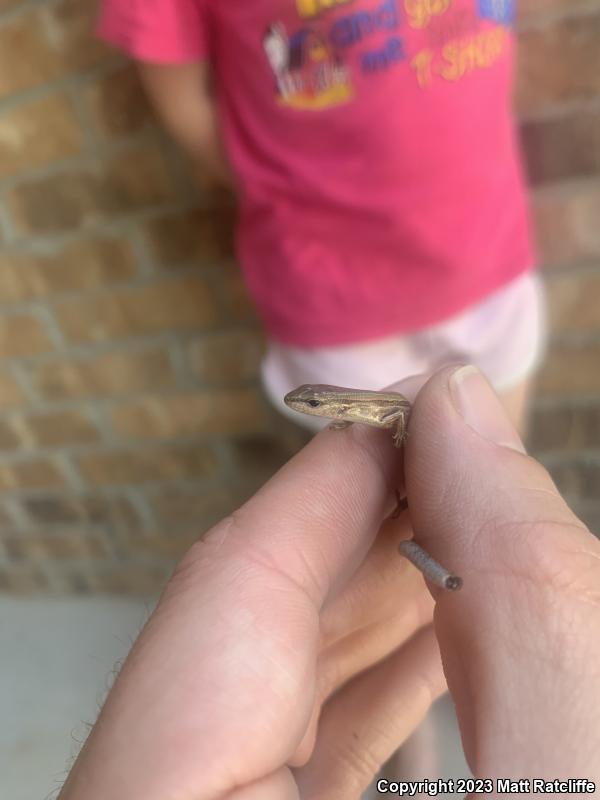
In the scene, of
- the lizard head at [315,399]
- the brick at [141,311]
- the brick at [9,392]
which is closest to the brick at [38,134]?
the brick at [141,311]

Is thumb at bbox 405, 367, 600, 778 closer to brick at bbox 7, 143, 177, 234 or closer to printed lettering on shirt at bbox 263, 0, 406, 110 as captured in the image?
printed lettering on shirt at bbox 263, 0, 406, 110

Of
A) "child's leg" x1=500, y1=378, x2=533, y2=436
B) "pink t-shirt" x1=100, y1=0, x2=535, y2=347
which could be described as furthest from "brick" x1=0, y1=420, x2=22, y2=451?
"child's leg" x1=500, y1=378, x2=533, y2=436

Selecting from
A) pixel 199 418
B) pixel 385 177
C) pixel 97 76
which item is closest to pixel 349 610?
pixel 385 177

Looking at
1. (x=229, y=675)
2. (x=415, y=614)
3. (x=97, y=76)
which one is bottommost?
(x=415, y=614)

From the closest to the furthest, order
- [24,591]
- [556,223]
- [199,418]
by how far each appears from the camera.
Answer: [556,223]
[199,418]
[24,591]

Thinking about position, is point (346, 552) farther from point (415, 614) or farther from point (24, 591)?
point (24, 591)

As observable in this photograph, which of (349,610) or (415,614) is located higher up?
(349,610)

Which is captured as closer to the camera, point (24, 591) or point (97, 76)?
point (97, 76)
